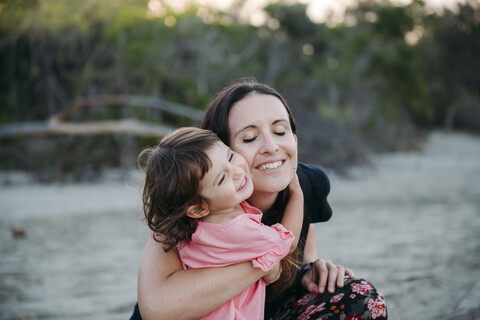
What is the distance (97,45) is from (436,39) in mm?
24099

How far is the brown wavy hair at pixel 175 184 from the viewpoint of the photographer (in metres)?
1.75

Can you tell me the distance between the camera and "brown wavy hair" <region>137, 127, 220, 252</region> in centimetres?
175

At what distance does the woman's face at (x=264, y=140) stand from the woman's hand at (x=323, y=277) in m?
0.36

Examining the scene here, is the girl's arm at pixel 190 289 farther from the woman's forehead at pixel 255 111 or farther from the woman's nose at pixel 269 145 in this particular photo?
the woman's forehead at pixel 255 111

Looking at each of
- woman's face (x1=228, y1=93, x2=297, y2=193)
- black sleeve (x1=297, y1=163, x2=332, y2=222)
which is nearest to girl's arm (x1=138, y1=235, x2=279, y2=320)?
woman's face (x1=228, y1=93, x2=297, y2=193)

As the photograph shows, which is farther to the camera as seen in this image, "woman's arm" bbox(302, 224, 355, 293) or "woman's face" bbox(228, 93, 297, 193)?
"woman's face" bbox(228, 93, 297, 193)

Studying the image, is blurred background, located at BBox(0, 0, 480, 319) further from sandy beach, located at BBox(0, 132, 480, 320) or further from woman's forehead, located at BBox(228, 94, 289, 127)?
woman's forehead, located at BBox(228, 94, 289, 127)

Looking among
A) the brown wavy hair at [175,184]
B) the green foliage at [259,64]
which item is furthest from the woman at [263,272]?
the green foliage at [259,64]

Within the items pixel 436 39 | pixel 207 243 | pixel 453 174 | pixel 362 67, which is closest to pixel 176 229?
pixel 207 243

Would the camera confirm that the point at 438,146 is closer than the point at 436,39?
Yes

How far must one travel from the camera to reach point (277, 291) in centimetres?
205

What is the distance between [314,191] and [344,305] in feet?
1.97

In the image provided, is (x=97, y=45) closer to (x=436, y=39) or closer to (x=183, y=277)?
(x=183, y=277)

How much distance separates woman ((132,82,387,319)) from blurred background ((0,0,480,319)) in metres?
0.74
